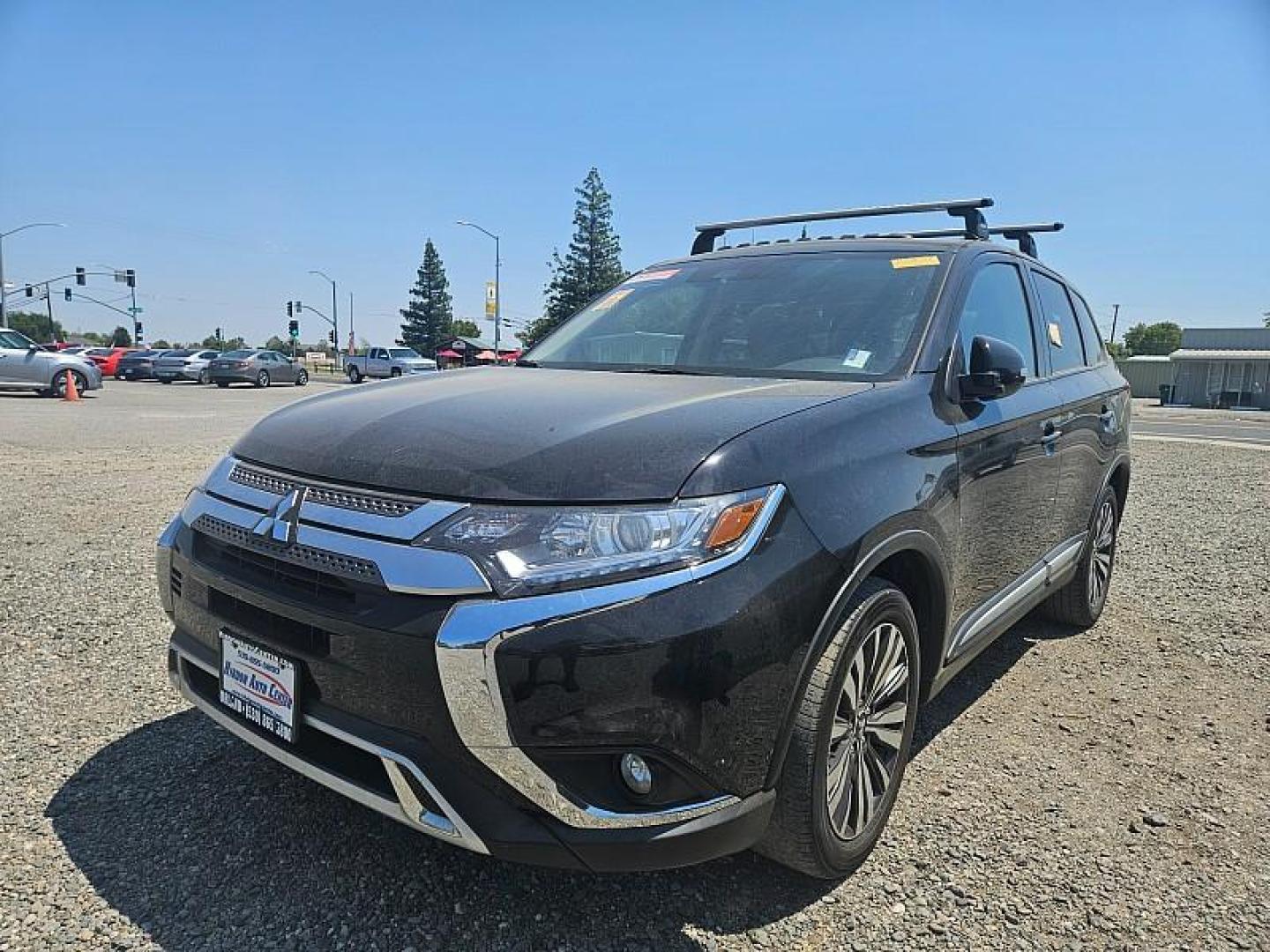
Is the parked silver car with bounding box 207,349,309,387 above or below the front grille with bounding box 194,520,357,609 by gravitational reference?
above

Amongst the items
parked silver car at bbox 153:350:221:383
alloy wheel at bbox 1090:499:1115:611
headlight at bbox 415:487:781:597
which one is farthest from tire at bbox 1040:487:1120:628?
parked silver car at bbox 153:350:221:383

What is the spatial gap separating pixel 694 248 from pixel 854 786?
2.98 metres

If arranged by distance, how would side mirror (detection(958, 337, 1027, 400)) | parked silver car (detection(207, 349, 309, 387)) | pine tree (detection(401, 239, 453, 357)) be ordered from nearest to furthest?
side mirror (detection(958, 337, 1027, 400)) → parked silver car (detection(207, 349, 309, 387)) → pine tree (detection(401, 239, 453, 357))

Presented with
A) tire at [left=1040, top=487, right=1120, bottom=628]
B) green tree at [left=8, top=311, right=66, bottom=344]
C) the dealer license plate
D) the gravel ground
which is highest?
green tree at [left=8, top=311, right=66, bottom=344]

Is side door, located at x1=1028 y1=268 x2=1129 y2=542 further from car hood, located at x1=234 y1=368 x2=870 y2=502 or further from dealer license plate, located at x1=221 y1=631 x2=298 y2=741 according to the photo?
dealer license plate, located at x1=221 y1=631 x2=298 y2=741

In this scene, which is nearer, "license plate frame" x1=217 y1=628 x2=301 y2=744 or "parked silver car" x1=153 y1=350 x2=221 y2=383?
"license plate frame" x1=217 y1=628 x2=301 y2=744

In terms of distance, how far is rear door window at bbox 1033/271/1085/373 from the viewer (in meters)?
3.91

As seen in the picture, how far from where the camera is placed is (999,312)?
338 cm

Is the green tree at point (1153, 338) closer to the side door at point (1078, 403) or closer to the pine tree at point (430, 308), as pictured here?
the pine tree at point (430, 308)

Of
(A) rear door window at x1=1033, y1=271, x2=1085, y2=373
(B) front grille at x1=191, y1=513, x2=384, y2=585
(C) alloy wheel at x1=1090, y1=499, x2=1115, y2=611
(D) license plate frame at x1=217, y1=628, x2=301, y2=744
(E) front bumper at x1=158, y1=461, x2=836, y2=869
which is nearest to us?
(E) front bumper at x1=158, y1=461, x2=836, y2=869

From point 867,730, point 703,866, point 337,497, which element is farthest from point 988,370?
point 337,497

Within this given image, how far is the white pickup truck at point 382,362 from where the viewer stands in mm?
40062

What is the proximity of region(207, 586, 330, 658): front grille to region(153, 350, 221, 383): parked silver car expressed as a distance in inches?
1379

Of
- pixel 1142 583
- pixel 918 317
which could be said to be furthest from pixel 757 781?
pixel 1142 583
